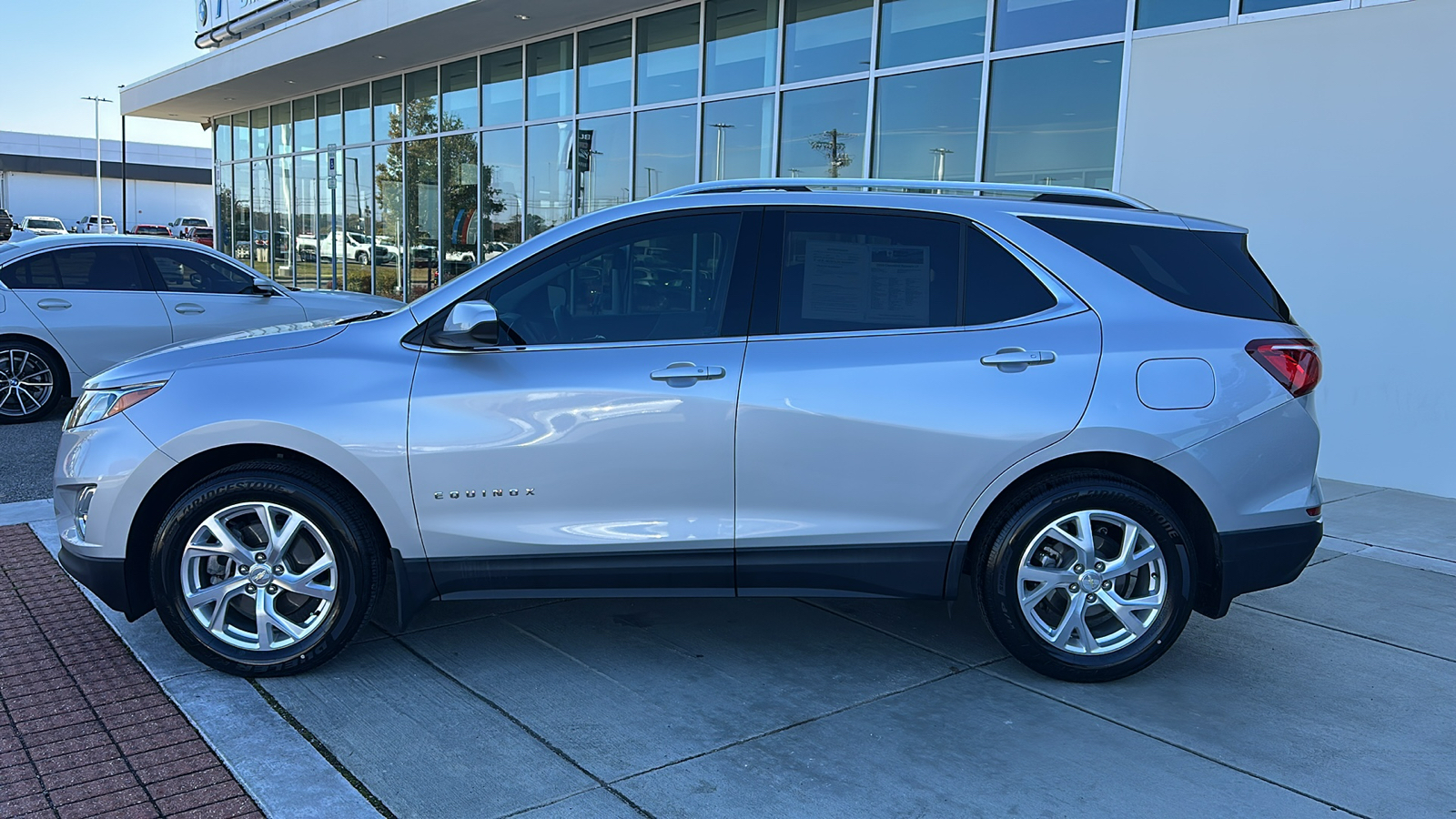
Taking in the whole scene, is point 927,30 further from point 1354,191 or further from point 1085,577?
point 1085,577

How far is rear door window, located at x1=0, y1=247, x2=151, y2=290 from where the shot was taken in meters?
9.62

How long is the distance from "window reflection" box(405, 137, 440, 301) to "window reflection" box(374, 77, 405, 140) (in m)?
0.38

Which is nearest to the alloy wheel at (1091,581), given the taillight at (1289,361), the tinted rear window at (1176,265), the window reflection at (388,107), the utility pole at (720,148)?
the taillight at (1289,361)

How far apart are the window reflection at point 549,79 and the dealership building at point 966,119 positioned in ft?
0.12

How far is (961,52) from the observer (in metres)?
10.3

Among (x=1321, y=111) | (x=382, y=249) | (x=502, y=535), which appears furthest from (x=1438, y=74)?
(x=382, y=249)

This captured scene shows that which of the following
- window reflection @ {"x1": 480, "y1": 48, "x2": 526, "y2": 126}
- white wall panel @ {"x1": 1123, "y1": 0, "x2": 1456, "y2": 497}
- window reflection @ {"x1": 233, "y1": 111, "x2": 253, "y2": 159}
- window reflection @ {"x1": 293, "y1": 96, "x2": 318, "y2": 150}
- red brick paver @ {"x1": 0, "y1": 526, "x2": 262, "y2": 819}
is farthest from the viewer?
window reflection @ {"x1": 233, "y1": 111, "x2": 253, "y2": 159}

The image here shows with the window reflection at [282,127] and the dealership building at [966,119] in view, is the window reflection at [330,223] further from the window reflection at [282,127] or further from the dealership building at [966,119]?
the window reflection at [282,127]

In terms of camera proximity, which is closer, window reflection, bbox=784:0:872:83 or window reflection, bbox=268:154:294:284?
window reflection, bbox=784:0:872:83

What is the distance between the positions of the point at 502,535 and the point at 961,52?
804 cm

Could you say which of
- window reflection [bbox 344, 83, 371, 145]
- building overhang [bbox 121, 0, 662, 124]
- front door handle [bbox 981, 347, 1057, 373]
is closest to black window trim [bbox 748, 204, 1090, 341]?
front door handle [bbox 981, 347, 1057, 373]

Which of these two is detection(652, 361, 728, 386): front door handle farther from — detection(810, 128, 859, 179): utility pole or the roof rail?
detection(810, 128, 859, 179): utility pole

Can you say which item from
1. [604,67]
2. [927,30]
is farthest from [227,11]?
[927,30]

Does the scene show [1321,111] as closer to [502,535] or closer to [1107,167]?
[1107,167]
